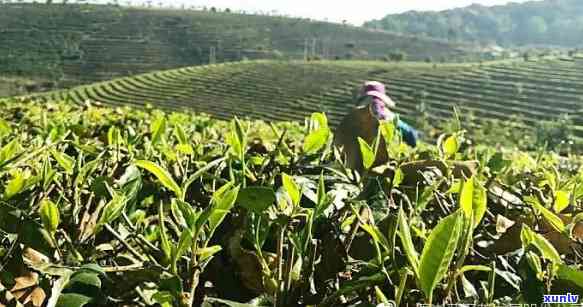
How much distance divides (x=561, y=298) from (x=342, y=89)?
136 ft

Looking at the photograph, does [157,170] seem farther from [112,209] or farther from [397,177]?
[397,177]

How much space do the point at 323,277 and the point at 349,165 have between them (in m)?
0.20

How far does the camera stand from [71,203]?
606 mm

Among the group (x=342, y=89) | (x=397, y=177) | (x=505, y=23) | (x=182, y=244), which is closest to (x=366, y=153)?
(x=397, y=177)

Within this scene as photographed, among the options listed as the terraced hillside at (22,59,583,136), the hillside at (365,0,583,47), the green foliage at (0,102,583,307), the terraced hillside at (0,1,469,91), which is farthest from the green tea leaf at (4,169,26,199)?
the hillside at (365,0,583,47)

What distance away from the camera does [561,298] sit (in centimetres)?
43

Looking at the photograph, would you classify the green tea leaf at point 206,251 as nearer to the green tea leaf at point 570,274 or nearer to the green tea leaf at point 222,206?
Answer: the green tea leaf at point 222,206

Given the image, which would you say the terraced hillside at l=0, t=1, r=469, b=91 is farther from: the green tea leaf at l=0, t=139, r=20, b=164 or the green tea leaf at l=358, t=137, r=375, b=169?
the green tea leaf at l=358, t=137, r=375, b=169

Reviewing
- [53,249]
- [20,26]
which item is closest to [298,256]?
[53,249]

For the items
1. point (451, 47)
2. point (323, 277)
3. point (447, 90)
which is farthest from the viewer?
point (451, 47)

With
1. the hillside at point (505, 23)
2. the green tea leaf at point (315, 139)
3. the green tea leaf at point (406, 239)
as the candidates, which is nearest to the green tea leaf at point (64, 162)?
the green tea leaf at point (315, 139)

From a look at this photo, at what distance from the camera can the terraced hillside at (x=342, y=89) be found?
35688 millimetres

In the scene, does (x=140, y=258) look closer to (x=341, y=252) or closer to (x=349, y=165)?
(x=341, y=252)

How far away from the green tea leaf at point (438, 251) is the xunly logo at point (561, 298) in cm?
9
